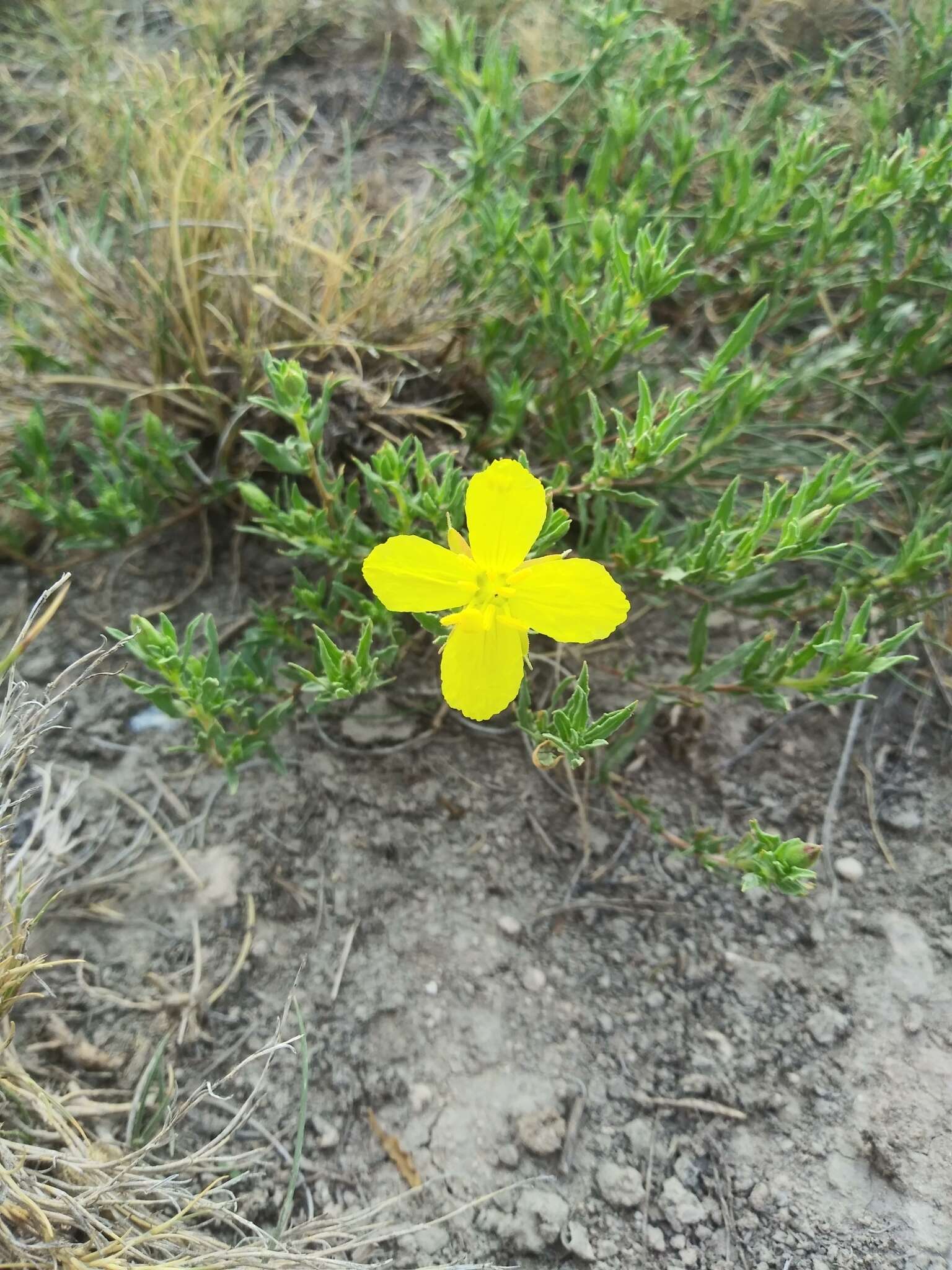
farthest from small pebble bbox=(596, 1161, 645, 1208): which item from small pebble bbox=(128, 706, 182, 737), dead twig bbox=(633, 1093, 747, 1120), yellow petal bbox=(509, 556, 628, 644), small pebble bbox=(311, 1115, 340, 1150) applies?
small pebble bbox=(128, 706, 182, 737)

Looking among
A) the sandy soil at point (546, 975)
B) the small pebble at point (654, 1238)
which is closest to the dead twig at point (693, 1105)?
the sandy soil at point (546, 975)

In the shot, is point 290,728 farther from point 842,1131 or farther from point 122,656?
point 842,1131

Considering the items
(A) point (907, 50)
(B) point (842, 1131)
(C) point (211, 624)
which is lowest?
(B) point (842, 1131)

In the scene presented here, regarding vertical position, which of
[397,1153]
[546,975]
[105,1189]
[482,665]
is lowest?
[397,1153]

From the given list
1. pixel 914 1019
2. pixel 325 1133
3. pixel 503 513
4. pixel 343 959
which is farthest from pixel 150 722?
pixel 914 1019

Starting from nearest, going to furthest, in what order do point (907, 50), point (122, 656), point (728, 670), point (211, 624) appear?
point (211, 624) < point (728, 670) < point (122, 656) < point (907, 50)

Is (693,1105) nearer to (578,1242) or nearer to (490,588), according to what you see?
(578,1242)

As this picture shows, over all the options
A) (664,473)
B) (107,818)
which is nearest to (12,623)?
(107,818)

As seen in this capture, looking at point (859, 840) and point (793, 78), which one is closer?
point (859, 840)
